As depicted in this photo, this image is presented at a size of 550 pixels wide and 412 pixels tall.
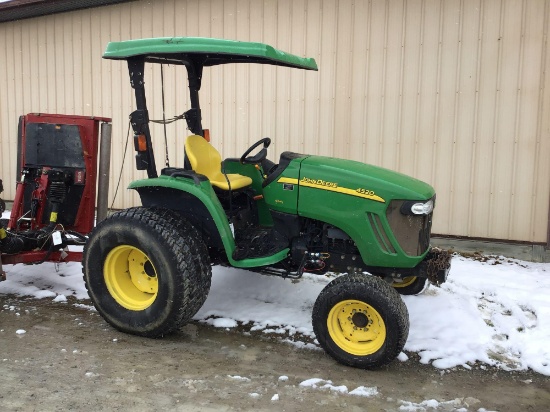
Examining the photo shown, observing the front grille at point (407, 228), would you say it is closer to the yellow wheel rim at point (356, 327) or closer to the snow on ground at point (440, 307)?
the yellow wheel rim at point (356, 327)

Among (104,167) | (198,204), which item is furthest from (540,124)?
(104,167)

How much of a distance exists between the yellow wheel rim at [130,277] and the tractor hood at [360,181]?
1323 mm

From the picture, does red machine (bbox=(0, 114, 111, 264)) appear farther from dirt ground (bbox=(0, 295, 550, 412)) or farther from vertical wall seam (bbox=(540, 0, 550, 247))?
vertical wall seam (bbox=(540, 0, 550, 247))

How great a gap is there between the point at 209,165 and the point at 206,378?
64.7 inches

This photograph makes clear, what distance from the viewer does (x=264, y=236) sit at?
3949mm

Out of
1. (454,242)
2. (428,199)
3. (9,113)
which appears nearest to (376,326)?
(428,199)

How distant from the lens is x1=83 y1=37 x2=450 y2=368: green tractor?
3.48 m

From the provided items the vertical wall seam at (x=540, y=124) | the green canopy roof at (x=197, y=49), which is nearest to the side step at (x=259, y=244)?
the green canopy roof at (x=197, y=49)

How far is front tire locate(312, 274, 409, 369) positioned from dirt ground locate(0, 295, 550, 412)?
0.11m

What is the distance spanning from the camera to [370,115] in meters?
6.52

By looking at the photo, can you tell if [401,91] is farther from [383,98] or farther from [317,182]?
[317,182]

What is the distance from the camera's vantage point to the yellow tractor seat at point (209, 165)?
4027mm

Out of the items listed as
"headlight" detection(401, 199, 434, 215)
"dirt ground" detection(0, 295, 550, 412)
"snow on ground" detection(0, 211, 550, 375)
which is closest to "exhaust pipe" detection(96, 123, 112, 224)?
"snow on ground" detection(0, 211, 550, 375)

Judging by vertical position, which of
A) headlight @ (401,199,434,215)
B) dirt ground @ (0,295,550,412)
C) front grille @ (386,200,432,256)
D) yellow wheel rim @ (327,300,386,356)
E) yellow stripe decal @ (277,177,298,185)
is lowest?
dirt ground @ (0,295,550,412)
